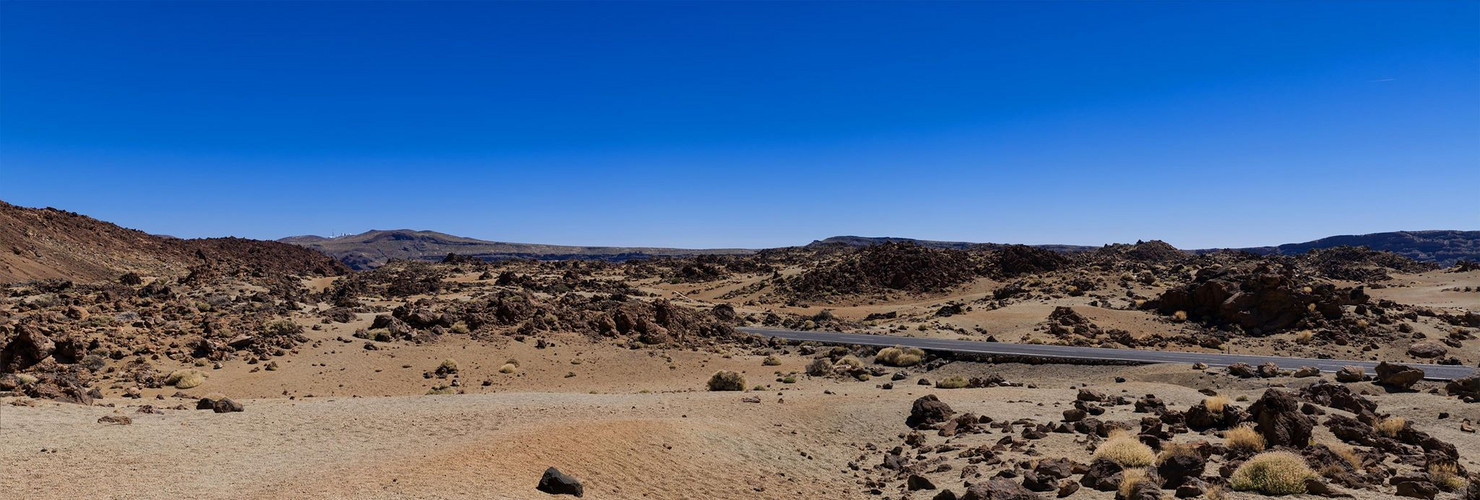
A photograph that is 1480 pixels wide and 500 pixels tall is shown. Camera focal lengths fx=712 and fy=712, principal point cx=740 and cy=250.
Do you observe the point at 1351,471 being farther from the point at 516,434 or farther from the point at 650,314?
the point at 650,314

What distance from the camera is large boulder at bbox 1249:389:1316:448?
16438 mm

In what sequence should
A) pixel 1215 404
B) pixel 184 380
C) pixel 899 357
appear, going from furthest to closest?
pixel 899 357 < pixel 184 380 < pixel 1215 404

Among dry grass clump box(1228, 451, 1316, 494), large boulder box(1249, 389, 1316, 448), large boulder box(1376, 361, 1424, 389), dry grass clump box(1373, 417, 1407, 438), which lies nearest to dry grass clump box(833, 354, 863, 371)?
large boulder box(1249, 389, 1316, 448)

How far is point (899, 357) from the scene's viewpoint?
125 feet

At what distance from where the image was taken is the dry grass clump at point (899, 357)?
124 feet

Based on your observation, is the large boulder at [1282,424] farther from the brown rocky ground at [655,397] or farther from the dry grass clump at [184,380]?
the dry grass clump at [184,380]

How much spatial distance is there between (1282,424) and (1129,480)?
6.13 metres

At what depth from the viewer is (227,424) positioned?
1802 cm

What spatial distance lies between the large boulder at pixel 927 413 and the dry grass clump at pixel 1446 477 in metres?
11.1

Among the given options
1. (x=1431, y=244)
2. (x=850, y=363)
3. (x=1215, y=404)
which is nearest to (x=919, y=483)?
(x=1215, y=404)

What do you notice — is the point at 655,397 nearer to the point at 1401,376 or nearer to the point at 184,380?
the point at 184,380

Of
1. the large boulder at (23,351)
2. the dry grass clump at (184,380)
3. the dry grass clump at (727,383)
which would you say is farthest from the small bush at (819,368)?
the large boulder at (23,351)

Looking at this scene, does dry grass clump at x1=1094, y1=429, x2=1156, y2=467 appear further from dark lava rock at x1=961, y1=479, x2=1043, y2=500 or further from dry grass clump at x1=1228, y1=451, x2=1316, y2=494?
dark lava rock at x1=961, y1=479, x2=1043, y2=500

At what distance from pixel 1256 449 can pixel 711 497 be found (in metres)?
12.2
